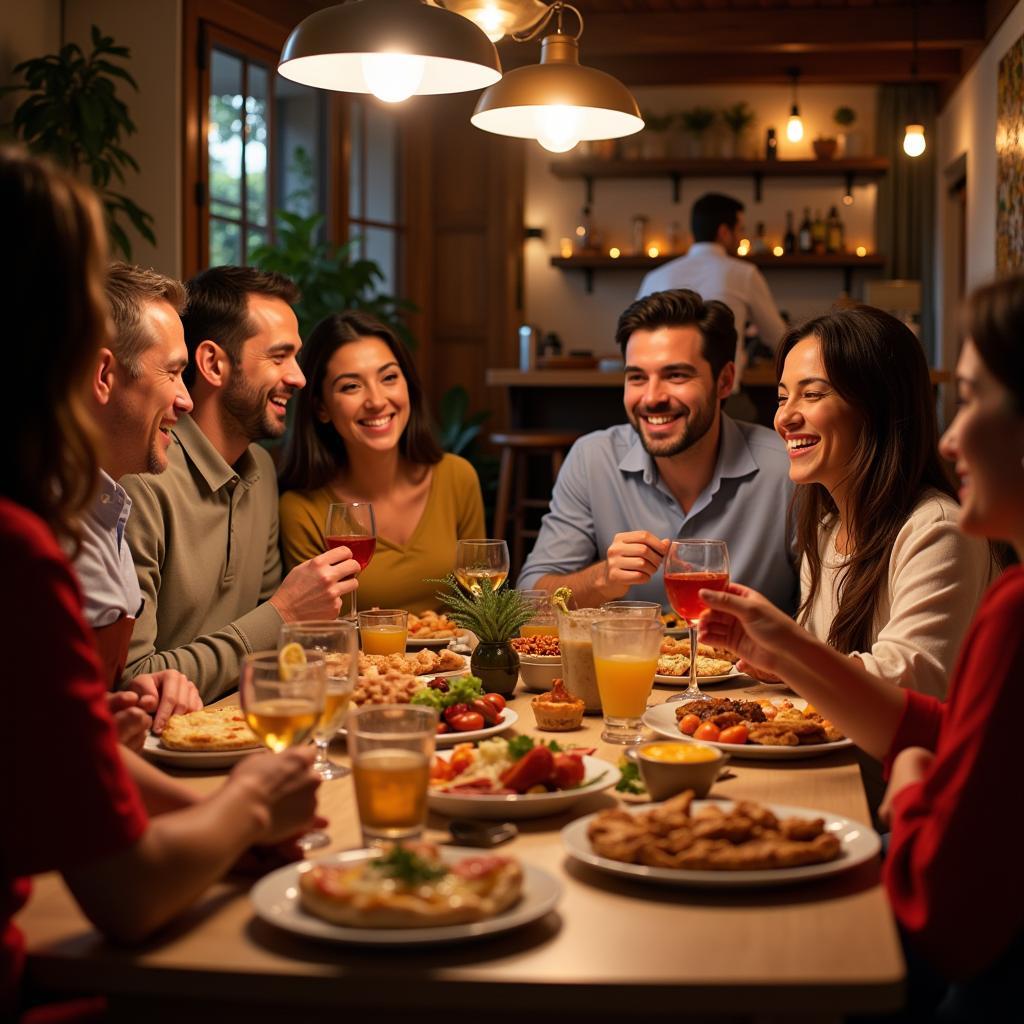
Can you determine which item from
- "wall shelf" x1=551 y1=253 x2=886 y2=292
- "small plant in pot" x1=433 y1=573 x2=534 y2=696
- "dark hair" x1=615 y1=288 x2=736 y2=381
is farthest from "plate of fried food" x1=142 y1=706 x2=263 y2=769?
"wall shelf" x1=551 y1=253 x2=886 y2=292

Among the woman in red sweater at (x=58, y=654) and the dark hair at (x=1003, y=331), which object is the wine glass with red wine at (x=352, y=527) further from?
the dark hair at (x=1003, y=331)

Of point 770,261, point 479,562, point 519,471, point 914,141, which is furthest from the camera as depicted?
point 770,261

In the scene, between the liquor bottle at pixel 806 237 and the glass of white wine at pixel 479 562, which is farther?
the liquor bottle at pixel 806 237

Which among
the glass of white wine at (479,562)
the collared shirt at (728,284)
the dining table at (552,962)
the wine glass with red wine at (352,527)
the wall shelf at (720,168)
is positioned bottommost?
the dining table at (552,962)

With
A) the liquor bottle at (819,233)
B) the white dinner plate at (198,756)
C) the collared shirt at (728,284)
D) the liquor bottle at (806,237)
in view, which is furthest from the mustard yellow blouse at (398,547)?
the liquor bottle at (819,233)

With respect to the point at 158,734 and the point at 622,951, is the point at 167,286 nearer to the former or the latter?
the point at 158,734

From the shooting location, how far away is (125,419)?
2.26 meters

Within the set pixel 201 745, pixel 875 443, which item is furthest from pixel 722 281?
pixel 201 745

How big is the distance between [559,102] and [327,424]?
3.86ft

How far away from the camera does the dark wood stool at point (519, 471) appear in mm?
5824

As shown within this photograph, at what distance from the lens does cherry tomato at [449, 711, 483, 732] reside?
1.75m

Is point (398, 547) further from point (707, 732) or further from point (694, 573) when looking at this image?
point (707, 732)

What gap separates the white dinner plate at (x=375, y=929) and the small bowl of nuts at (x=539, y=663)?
2.98 ft

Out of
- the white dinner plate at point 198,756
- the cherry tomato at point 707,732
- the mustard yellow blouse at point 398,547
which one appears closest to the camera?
the white dinner plate at point 198,756
